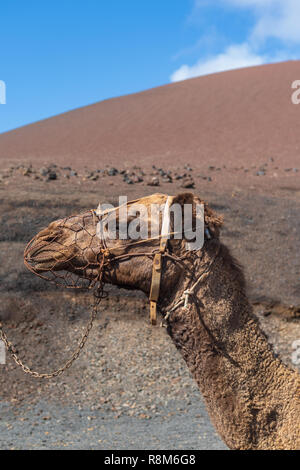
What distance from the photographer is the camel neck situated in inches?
99.8

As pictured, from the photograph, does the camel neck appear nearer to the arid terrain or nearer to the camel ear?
the camel ear

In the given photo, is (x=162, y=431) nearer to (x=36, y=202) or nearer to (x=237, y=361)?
(x=237, y=361)

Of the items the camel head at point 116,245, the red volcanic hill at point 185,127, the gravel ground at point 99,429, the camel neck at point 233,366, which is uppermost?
the red volcanic hill at point 185,127

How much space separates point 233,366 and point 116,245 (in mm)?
874

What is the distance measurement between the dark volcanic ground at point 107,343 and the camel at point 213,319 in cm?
425

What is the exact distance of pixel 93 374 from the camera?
8.67 m

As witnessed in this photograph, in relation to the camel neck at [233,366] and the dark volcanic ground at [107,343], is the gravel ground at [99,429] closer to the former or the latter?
the dark volcanic ground at [107,343]

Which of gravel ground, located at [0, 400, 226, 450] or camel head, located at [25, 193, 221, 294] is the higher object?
camel head, located at [25, 193, 221, 294]

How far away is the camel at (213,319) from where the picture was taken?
2527mm

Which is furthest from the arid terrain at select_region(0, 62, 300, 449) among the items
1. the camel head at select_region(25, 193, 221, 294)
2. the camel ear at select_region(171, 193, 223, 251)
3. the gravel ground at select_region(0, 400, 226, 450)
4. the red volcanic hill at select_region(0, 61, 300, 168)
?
the red volcanic hill at select_region(0, 61, 300, 168)

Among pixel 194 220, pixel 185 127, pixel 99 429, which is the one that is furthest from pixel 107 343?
pixel 185 127

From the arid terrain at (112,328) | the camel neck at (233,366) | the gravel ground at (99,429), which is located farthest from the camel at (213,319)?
the arid terrain at (112,328)

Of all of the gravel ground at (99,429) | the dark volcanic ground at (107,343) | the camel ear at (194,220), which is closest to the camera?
the camel ear at (194,220)

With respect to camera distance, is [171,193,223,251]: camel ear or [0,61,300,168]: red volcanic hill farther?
[0,61,300,168]: red volcanic hill
